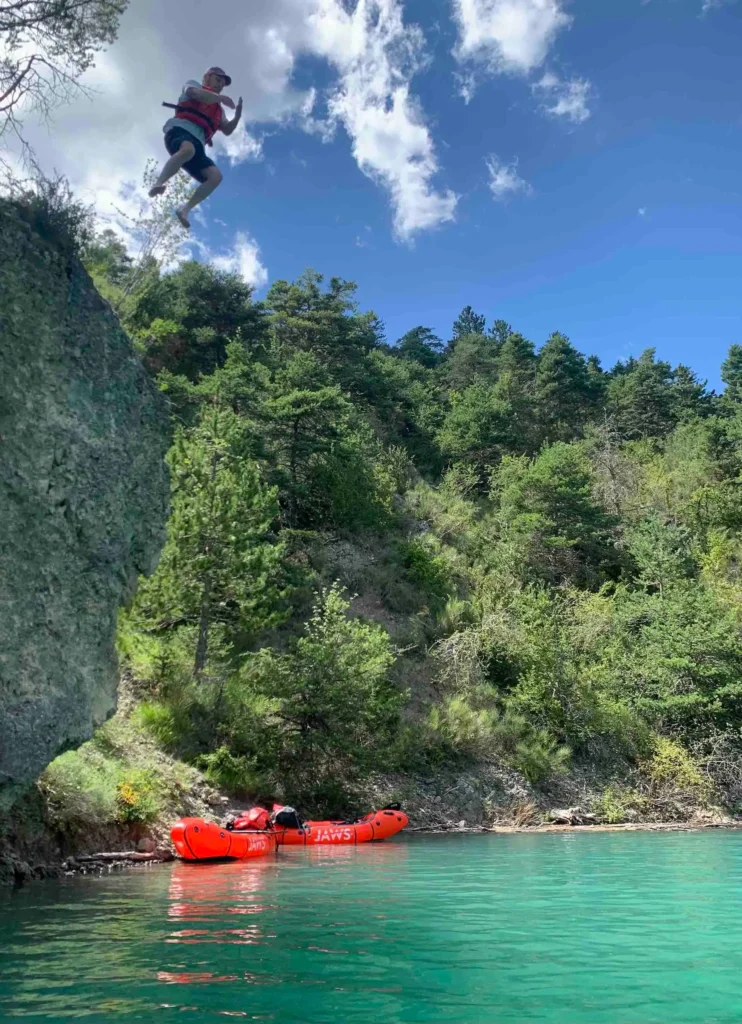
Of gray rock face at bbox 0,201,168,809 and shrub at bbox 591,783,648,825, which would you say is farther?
shrub at bbox 591,783,648,825

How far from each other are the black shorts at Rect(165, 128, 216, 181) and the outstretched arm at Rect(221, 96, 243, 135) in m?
0.30

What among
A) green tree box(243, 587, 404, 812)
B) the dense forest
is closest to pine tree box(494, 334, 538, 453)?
the dense forest

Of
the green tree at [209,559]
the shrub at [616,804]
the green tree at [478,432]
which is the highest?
the green tree at [478,432]

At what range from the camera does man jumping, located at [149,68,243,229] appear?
7.62 meters

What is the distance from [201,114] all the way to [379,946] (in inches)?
321

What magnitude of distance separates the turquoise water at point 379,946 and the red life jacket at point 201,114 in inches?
302

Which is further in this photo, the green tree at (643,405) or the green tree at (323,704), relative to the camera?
the green tree at (643,405)

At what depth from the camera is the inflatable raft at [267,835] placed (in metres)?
12.6

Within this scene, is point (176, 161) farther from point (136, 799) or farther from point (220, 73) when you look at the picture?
point (136, 799)

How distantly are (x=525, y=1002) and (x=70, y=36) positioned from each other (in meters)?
10.9

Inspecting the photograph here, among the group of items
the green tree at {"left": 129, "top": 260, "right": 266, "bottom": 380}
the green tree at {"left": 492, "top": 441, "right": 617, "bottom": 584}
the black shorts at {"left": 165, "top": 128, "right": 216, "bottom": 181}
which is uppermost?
the green tree at {"left": 129, "top": 260, "right": 266, "bottom": 380}

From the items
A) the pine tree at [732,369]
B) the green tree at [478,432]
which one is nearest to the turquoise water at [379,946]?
the green tree at [478,432]

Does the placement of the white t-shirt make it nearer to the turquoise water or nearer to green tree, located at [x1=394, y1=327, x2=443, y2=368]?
the turquoise water

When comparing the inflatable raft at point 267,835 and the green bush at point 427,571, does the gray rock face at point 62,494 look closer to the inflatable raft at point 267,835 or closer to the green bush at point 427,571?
the inflatable raft at point 267,835
